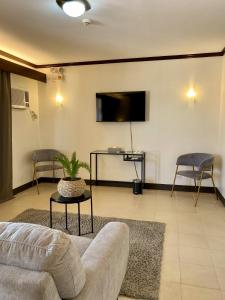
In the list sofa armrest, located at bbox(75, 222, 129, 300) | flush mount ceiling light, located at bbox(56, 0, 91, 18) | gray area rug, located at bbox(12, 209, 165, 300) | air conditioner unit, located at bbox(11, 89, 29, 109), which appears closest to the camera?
sofa armrest, located at bbox(75, 222, 129, 300)

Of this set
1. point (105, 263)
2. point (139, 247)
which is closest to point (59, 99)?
point (139, 247)

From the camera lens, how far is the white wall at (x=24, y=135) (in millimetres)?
4500

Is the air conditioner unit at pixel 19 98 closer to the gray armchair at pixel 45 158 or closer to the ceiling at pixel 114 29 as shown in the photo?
the ceiling at pixel 114 29

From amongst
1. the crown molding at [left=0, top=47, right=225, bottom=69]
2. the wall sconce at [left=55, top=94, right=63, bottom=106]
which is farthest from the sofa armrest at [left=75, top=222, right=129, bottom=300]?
the wall sconce at [left=55, top=94, right=63, bottom=106]

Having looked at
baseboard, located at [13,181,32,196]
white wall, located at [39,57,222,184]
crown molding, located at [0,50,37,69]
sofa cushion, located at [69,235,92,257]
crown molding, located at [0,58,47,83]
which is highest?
crown molding, located at [0,50,37,69]

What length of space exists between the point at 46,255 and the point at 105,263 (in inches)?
17.5

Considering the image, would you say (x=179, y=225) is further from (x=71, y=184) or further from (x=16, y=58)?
(x=16, y=58)

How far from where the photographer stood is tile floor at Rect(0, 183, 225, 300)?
2.00 metres

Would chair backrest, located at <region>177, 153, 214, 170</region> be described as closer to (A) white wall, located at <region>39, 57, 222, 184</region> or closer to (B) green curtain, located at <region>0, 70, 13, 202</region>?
(A) white wall, located at <region>39, 57, 222, 184</region>

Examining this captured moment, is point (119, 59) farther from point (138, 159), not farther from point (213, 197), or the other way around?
point (213, 197)

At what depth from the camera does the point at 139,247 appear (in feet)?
8.30

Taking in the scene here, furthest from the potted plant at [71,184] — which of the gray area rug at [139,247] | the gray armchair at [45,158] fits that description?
the gray armchair at [45,158]

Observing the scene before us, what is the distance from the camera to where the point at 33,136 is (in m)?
5.06

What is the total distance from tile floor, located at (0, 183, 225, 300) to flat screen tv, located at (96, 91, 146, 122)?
Answer: 4.55 feet
